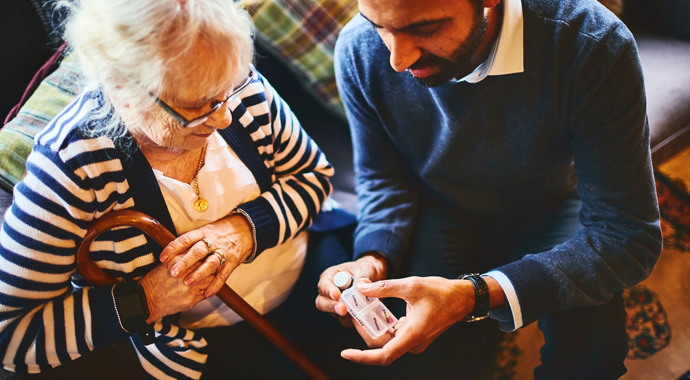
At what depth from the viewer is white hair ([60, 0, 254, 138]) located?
0.68 metres

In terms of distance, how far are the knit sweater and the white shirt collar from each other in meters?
0.02

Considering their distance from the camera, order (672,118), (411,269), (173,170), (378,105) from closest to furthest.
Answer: (173,170), (378,105), (411,269), (672,118)

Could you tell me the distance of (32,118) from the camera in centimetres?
106

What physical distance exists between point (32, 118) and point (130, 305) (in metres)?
0.57

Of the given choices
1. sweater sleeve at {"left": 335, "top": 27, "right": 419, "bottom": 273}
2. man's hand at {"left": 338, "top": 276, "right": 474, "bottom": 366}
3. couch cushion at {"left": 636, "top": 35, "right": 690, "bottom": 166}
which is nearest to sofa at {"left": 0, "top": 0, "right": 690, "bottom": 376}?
couch cushion at {"left": 636, "top": 35, "right": 690, "bottom": 166}

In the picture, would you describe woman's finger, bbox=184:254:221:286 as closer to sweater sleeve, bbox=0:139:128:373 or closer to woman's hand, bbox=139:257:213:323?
woman's hand, bbox=139:257:213:323

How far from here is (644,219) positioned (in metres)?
1.04

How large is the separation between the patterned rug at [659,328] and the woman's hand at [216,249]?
3.33 feet

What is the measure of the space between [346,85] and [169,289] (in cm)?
71

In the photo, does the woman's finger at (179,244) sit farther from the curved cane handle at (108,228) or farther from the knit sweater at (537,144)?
the knit sweater at (537,144)

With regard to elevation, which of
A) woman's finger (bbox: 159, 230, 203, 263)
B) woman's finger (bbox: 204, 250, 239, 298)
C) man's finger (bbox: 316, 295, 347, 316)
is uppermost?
woman's finger (bbox: 159, 230, 203, 263)

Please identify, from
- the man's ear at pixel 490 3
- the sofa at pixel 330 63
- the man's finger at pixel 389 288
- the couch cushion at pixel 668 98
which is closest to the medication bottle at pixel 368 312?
the man's finger at pixel 389 288

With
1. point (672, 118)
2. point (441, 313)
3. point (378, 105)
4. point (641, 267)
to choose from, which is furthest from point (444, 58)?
point (672, 118)

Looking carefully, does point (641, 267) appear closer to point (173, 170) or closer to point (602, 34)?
point (602, 34)
